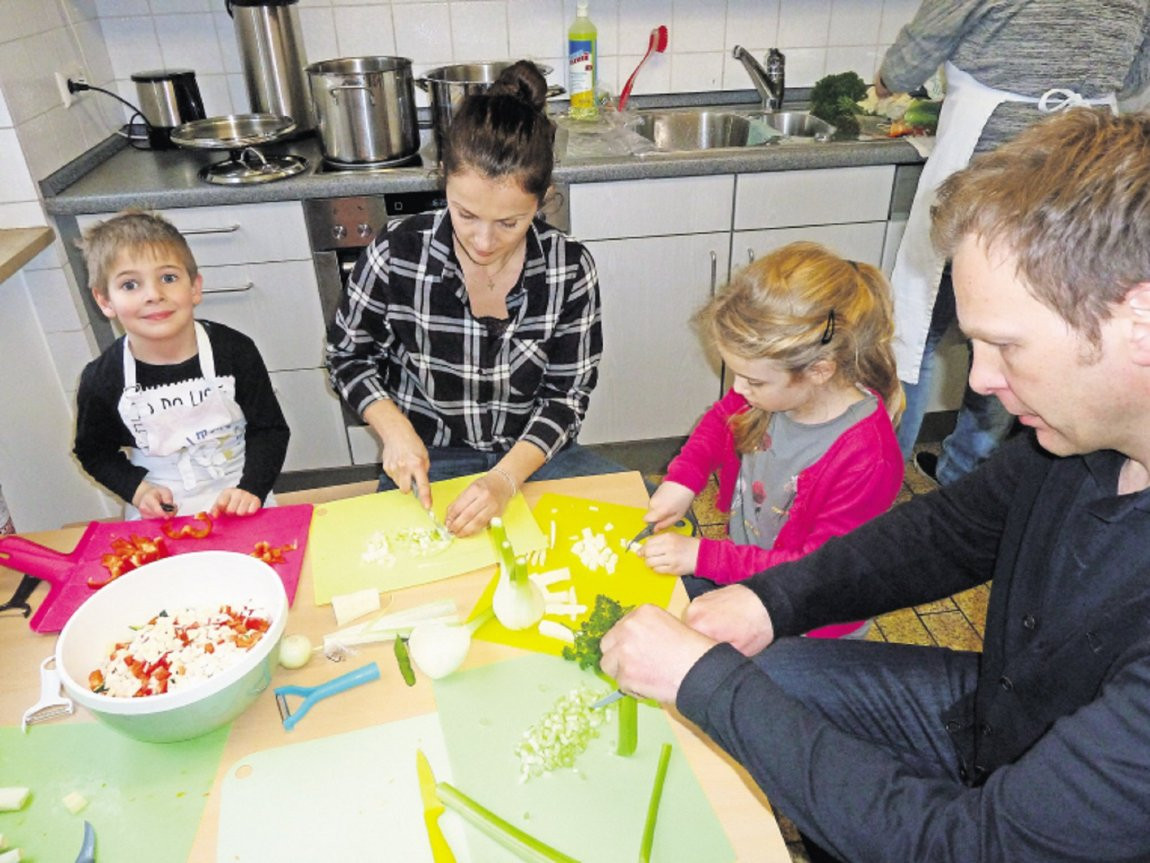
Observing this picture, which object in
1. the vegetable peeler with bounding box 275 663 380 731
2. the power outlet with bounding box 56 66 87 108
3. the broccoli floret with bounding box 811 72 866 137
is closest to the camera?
the vegetable peeler with bounding box 275 663 380 731

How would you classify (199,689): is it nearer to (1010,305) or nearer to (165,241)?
(1010,305)

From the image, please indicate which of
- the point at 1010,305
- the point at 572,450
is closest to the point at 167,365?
the point at 572,450

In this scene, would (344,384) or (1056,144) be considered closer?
(1056,144)

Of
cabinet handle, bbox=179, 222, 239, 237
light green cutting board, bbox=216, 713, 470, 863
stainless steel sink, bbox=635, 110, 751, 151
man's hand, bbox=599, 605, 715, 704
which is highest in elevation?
stainless steel sink, bbox=635, 110, 751, 151

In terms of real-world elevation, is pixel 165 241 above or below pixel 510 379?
above

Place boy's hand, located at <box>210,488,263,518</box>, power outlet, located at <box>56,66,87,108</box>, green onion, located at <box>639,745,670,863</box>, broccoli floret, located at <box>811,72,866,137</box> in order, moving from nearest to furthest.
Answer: green onion, located at <box>639,745,670,863</box>
boy's hand, located at <box>210,488,263,518</box>
power outlet, located at <box>56,66,87,108</box>
broccoli floret, located at <box>811,72,866,137</box>

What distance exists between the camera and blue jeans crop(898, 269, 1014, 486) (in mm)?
2340

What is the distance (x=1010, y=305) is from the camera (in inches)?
28.4

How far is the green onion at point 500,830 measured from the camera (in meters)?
0.75

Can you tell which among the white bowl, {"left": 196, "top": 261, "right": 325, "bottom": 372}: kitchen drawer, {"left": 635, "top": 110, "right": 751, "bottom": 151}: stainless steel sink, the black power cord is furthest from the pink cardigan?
the black power cord

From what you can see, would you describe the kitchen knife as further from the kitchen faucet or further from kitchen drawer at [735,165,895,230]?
the kitchen faucet

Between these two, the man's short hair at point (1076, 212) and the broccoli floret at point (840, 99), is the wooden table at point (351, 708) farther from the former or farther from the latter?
the broccoli floret at point (840, 99)

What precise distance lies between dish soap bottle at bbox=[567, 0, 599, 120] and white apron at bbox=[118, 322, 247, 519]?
1.55m

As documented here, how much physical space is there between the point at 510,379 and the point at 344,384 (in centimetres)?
31
